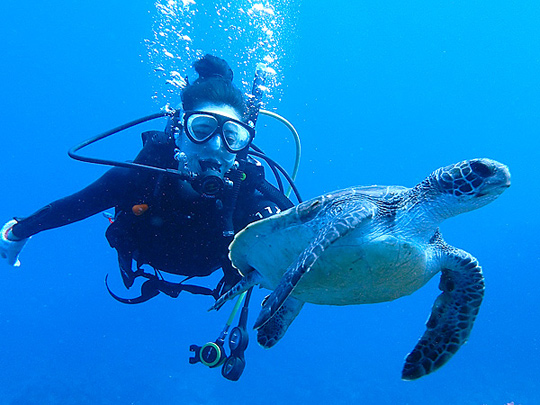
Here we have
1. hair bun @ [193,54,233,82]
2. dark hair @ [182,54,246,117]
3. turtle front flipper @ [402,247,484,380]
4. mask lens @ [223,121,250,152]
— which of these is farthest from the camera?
hair bun @ [193,54,233,82]

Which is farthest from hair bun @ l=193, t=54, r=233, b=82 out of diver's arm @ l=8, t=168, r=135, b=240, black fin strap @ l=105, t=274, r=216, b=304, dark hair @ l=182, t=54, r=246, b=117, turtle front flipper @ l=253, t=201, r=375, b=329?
turtle front flipper @ l=253, t=201, r=375, b=329

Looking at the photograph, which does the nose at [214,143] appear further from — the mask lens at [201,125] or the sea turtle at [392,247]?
the sea turtle at [392,247]

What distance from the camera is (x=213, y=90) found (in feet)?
13.2

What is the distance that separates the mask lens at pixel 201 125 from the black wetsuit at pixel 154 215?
385mm

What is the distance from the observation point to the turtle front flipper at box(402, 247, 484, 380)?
8.62 ft

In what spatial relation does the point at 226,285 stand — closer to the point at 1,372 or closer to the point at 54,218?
the point at 54,218

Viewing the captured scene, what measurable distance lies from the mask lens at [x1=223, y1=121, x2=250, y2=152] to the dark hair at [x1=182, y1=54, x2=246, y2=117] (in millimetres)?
410

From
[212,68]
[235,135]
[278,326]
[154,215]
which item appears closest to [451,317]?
[278,326]

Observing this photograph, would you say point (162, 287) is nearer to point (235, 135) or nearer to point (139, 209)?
point (139, 209)

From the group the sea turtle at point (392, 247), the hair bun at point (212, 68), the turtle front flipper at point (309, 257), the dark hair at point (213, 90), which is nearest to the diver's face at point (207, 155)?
the dark hair at point (213, 90)

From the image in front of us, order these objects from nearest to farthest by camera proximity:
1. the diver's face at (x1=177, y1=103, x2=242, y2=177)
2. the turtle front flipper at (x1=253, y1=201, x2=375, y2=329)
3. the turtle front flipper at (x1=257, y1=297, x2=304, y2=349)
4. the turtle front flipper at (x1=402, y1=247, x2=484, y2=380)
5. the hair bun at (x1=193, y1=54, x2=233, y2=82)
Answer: the turtle front flipper at (x1=253, y1=201, x2=375, y2=329)
the turtle front flipper at (x1=402, y1=247, x2=484, y2=380)
the turtle front flipper at (x1=257, y1=297, x2=304, y2=349)
the diver's face at (x1=177, y1=103, x2=242, y2=177)
the hair bun at (x1=193, y1=54, x2=233, y2=82)

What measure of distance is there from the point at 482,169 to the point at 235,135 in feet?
8.03

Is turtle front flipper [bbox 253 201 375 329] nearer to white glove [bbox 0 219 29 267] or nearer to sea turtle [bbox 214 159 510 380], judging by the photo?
sea turtle [bbox 214 159 510 380]

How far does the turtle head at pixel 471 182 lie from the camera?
7.14 feet
